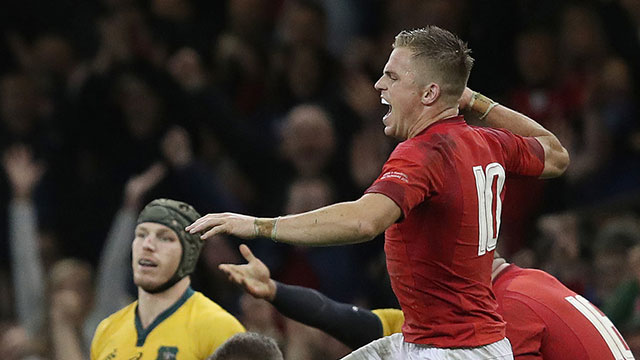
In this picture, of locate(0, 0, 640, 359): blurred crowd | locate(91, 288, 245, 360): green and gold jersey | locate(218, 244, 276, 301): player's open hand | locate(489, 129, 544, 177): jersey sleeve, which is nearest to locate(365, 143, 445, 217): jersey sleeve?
locate(489, 129, 544, 177): jersey sleeve

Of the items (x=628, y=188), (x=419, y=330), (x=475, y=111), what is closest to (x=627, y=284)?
(x=628, y=188)

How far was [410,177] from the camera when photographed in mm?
4062

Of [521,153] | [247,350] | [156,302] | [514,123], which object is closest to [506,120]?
[514,123]

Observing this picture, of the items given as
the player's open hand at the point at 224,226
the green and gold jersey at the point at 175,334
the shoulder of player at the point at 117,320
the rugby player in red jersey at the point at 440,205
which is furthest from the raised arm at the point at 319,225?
the shoulder of player at the point at 117,320

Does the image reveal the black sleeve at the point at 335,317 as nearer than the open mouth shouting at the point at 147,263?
Yes

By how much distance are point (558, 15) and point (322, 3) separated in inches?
80.3

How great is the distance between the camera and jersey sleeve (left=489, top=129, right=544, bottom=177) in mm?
4520

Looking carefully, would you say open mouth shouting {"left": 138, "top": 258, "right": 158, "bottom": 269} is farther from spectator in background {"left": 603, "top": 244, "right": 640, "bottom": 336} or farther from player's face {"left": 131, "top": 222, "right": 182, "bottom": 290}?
spectator in background {"left": 603, "top": 244, "right": 640, "bottom": 336}

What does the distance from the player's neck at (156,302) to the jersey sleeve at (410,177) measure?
1877 mm

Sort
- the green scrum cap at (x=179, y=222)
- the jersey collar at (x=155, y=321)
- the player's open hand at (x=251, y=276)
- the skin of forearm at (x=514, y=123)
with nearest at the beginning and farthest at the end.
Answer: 1. the player's open hand at (x=251, y=276)
2. the skin of forearm at (x=514, y=123)
3. the jersey collar at (x=155, y=321)
4. the green scrum cap at (x=179, y=222)

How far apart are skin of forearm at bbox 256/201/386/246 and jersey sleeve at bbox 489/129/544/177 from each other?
0.80 meters

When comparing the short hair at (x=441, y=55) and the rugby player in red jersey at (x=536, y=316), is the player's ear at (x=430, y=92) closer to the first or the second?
the short hair at (x=441, y=55)

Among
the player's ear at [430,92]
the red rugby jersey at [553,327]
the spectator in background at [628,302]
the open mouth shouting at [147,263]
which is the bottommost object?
the spectator in background at [628,302]

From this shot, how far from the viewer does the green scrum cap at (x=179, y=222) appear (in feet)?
18.7
